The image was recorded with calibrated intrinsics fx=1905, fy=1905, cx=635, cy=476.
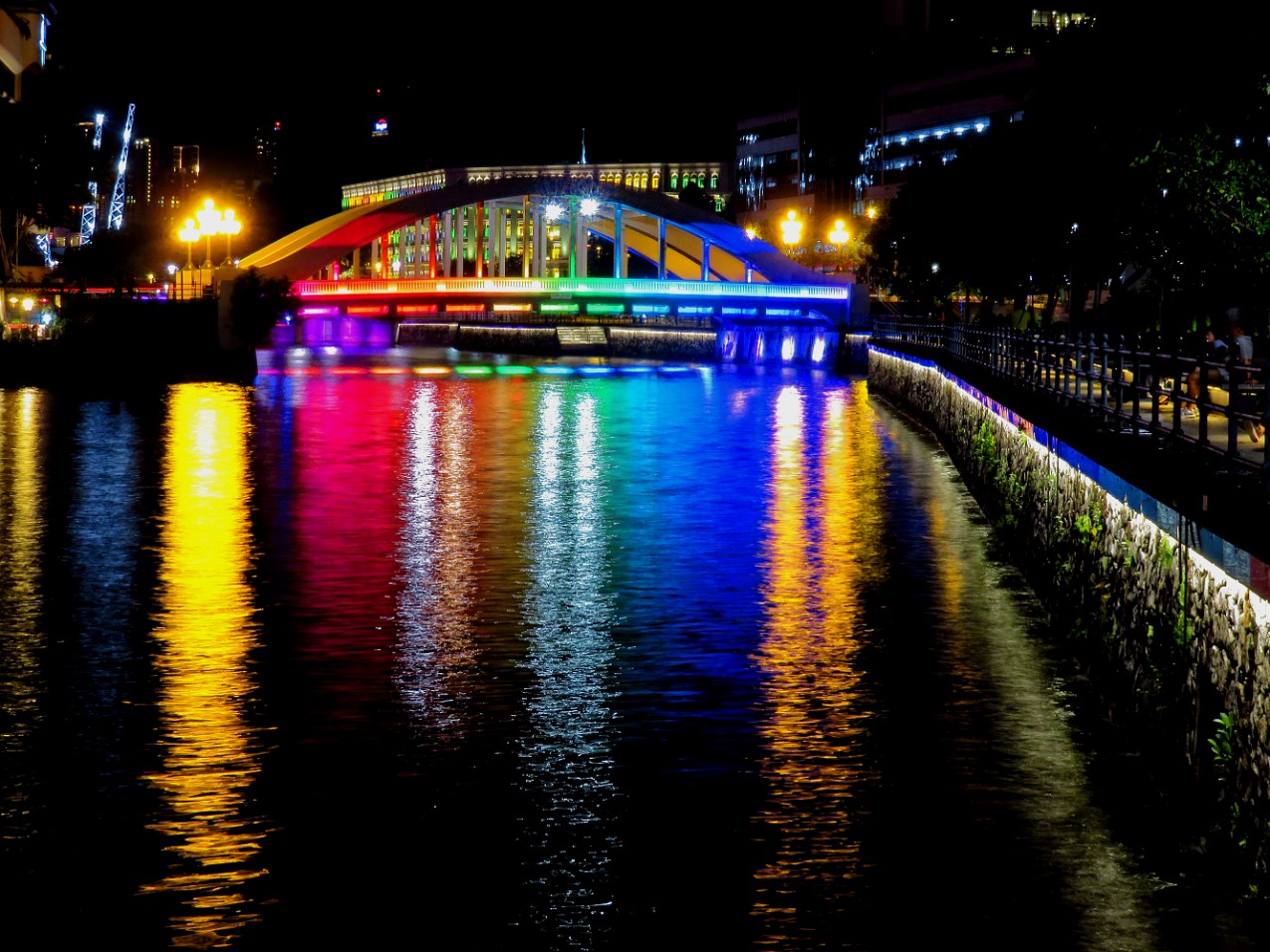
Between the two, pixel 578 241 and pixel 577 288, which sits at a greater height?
pixel 578 241

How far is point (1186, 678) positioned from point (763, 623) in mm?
7148

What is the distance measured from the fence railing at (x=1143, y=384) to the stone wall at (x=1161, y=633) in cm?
81

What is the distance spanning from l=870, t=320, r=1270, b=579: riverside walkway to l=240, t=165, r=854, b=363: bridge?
61.5 meters

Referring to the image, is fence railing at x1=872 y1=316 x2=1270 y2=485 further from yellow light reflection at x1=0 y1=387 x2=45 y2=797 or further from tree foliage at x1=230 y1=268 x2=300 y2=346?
tree foliage at x1=230 y1=268 x2=300 y2=346

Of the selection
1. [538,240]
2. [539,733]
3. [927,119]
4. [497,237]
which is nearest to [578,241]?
[538,240]

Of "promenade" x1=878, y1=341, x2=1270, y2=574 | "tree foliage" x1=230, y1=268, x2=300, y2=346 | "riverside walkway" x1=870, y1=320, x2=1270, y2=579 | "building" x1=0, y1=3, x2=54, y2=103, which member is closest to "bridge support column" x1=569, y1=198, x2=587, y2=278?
"building" x1=0, y1=3, x2=54, y2=103

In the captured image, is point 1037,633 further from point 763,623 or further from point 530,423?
point 530,423

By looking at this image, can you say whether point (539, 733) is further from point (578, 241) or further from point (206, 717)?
point (578, 241)

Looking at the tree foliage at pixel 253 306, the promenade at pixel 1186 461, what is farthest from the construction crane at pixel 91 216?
the promenade at pixel 1186 461

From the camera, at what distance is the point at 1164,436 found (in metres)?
17.0

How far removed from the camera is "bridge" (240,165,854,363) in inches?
3782

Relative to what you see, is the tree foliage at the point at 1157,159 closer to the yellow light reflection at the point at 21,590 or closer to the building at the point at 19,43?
the yellow light reflection at the point at 21,590

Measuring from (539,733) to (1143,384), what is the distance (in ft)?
49.0

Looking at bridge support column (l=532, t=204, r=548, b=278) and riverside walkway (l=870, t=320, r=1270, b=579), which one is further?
bridge support column (l=532, t=204, r=548, b=278)
